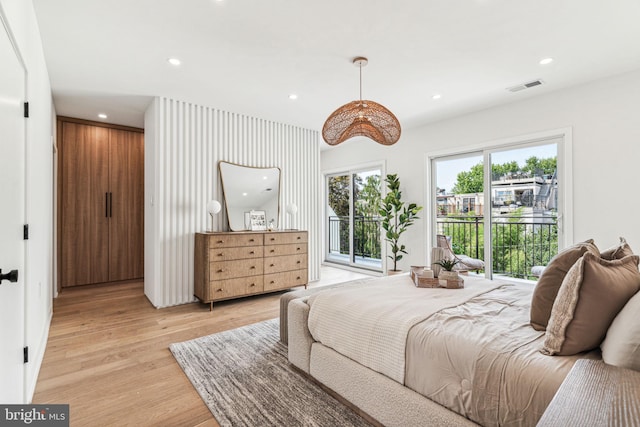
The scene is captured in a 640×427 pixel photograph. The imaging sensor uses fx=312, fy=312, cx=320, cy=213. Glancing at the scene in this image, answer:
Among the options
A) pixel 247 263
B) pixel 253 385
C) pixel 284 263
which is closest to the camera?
pixel 253 385

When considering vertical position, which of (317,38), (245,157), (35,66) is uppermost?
(317,38)

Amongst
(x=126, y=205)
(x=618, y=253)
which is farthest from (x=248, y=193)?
(x=618, y=253)

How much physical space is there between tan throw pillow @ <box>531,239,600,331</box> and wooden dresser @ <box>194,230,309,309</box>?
122 inches

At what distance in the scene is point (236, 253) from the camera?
384 centimetres

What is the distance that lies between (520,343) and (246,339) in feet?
7.07

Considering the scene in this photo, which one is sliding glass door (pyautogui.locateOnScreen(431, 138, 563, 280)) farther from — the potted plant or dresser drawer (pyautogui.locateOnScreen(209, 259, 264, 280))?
dresser drawer (pyautogui.locateOnScreen(209, 259, 264, 280))

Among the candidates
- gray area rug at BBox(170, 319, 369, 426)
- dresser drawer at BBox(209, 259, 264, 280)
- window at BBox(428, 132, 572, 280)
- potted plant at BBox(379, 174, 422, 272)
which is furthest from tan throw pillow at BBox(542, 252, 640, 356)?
potted plant at BBox(379, 174, 422, 272)

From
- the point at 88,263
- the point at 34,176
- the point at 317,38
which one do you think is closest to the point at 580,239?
the point at 317,38

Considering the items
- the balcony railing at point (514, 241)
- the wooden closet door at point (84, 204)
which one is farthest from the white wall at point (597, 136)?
the wooden closet door at point (84, 204)

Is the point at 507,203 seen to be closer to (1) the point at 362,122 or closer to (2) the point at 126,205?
(1) the point at 362,122

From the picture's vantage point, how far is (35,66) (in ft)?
7.36

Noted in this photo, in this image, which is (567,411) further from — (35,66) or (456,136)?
(456,136)

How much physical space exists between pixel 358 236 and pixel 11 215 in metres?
5.27

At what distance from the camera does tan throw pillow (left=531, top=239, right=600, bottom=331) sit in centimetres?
146
